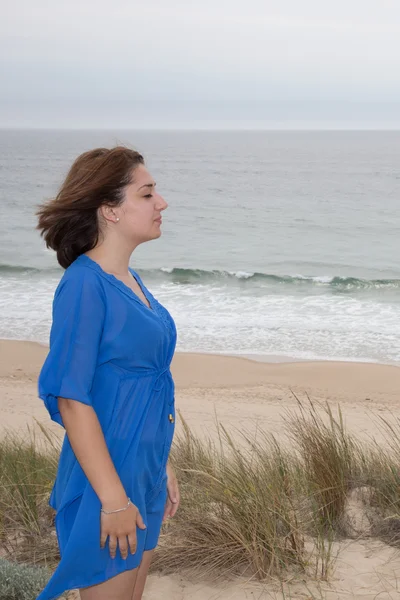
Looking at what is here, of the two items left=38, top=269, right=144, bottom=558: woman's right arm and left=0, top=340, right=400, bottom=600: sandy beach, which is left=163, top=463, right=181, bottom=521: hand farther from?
left=0, top=340, right=400, bottom=600: sandy beach

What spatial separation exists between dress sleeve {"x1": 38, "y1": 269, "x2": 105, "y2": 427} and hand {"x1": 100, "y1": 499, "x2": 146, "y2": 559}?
0.32 metres

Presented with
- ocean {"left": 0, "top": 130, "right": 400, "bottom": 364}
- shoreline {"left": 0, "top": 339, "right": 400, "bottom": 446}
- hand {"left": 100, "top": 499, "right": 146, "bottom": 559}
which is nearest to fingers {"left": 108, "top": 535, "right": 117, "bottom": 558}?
hand {"left": 100, "top": 499, "right": 146, "bottom": 559}

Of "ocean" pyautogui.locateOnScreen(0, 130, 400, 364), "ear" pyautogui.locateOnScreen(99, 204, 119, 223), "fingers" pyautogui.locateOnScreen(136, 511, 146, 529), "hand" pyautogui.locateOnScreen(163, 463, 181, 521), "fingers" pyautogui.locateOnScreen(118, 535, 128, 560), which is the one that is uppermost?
"ear" pyautogui.locateOnScreen(99, 204, 119, 223)

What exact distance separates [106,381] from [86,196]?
0.56m

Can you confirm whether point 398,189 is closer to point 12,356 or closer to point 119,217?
point 12,356

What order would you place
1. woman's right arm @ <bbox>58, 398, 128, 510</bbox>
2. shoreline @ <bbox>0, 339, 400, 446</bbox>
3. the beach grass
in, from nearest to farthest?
woman's right arm @ <bbox>58, 398, 128, 510</bbox> < the beach grass < shoreline @ <bbox>0, 339, 400, 446</bbox>

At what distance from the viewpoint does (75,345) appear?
1.97 m

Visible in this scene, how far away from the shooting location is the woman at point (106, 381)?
6.47ft

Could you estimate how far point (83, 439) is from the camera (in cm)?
193

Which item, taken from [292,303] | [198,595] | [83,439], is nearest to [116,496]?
[83,439]

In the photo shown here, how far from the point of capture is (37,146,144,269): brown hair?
215 cm

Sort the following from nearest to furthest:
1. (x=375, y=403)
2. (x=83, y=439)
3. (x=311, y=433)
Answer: (x=83, y=439)
(x=311, y=433)
(x=375, y=403)

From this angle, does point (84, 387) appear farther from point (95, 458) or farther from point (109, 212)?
point (109, 212)

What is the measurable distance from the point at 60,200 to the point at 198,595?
1.97 metres
